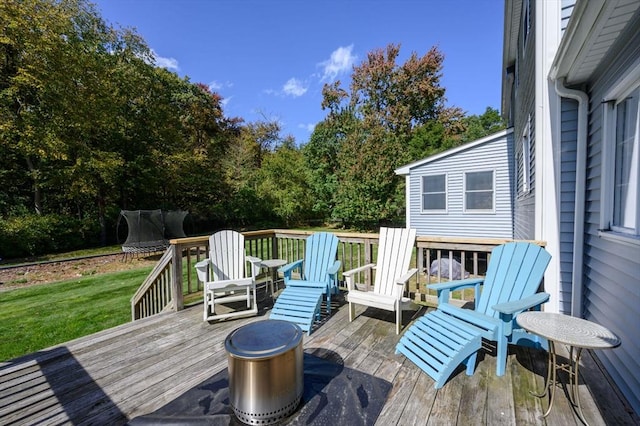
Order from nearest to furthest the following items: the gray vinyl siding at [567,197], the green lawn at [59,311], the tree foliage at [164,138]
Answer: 1. the gray vinyl siding at [567,197]
2. the green lawn at [59,311]
3. the tree foliage at [164,138]

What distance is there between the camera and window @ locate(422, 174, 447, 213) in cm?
891

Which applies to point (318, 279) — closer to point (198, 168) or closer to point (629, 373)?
point (629, 373)

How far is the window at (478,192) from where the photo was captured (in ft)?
26.7

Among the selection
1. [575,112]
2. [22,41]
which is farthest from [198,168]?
[575,112]

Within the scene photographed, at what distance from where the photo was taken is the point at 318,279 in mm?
3766

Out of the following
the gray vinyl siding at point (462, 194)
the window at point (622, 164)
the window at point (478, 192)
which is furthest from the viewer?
the window at point (478, 192)

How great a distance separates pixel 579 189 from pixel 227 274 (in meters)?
4.03

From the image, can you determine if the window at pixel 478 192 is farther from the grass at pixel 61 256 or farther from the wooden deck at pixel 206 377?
the grass at pixel 61 256

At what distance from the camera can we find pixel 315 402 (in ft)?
6.13

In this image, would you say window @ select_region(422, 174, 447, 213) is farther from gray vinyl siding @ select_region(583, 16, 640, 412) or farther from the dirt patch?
→ the dirt patch

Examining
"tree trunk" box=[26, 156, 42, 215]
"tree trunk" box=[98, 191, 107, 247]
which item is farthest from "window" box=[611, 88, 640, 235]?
"tree trunk" box=[98, 191, 107, 247]

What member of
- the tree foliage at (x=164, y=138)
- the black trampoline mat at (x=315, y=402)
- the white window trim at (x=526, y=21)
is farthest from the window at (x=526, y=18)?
the tree foliage at (x=164, y=138)

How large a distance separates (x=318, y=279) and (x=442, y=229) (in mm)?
6627

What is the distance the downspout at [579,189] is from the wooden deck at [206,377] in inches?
24.8
